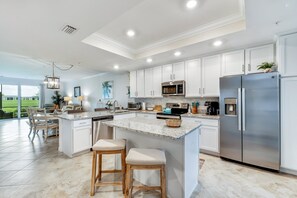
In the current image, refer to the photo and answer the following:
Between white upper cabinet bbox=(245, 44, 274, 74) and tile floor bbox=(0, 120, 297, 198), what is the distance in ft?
6.70

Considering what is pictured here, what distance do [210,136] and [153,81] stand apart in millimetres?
2399

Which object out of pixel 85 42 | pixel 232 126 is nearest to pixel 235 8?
pixel 232 126

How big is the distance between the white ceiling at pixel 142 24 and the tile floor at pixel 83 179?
2475 mm

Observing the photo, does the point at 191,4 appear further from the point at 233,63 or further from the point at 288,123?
the point at 288,123

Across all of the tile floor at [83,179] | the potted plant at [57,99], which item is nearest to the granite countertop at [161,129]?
the tile floor at [83,179]

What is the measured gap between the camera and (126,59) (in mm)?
3900

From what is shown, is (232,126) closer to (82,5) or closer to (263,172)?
(263,172)

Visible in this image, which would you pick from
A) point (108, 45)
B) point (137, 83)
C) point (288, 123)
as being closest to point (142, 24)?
point (108, 45)

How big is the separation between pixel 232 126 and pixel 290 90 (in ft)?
3.63

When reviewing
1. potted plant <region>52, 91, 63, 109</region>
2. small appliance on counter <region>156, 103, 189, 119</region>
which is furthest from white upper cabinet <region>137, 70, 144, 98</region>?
potted plant <region>52, 91, 63, 109</region>

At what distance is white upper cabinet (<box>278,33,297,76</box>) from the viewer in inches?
91.3

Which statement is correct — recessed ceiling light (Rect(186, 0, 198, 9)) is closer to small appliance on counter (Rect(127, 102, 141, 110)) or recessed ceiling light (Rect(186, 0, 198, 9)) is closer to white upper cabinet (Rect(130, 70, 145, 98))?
white upper cabinet (Rect(130, 70, 145, 98))

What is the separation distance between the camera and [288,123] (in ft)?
7.70

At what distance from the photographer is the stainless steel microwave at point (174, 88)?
151 inches
